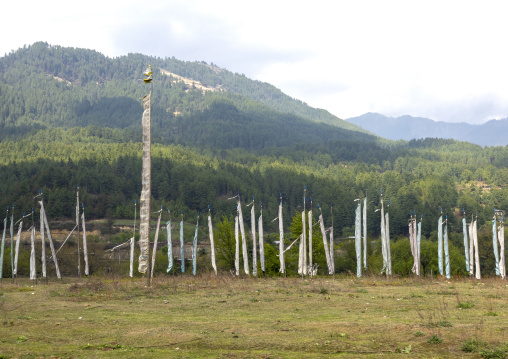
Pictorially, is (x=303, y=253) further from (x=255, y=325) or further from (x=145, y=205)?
(x=255, y=325)

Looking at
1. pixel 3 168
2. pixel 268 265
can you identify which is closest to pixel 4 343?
pixel 268 265

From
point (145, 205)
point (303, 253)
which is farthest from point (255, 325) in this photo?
point (303, 253)

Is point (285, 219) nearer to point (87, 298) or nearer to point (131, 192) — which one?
A: point (131, 192)

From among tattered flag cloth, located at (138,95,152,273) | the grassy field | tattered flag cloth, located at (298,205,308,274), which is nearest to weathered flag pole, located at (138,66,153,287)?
tattered flag cloth, located at (138,95,152,273)

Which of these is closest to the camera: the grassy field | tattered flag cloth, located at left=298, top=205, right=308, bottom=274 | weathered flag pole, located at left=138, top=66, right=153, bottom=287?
the grassy field

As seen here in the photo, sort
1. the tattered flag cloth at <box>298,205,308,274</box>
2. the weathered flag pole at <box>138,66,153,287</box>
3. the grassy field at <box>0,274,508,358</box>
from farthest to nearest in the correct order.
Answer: the tattered flag cloth at <box>298,205,308,274</box>
the weathered flag pole at <box>138,66,153,287</box>
the grassy field at <box>0,274,508,358</box>

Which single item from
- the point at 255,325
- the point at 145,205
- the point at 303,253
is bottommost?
the point at 255,325

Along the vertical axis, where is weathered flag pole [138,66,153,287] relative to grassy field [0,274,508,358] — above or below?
above

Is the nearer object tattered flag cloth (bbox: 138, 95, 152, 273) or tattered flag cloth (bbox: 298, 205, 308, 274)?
tattered flag cloth (bbox: 138, 95, 152, 273)

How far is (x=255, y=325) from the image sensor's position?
52.3 ft

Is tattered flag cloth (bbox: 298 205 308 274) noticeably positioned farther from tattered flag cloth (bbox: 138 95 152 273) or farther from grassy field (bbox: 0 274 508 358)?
tattered flag cloth (bbox: 138 95 152 273)

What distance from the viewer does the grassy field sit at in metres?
12.1

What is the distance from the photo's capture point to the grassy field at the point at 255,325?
12086mm

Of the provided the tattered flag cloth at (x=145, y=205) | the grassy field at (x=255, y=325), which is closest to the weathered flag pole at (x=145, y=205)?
the tattered flag cloth at (x=145, y=205)
